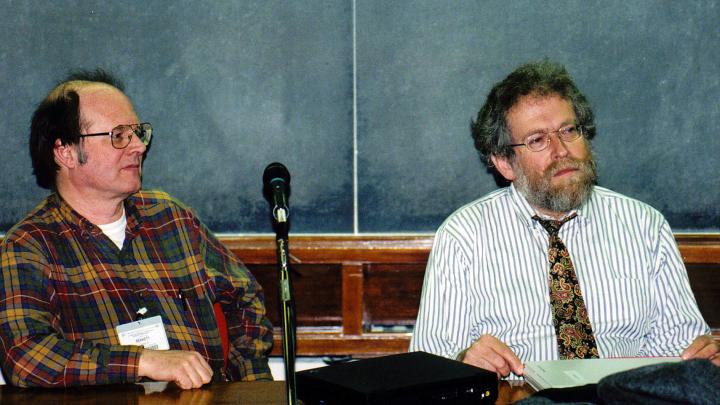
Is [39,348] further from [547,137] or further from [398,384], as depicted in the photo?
[547,137]

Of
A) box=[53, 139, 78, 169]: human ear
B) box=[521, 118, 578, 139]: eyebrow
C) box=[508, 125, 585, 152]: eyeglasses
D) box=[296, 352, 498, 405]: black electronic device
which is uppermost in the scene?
box=[521, 118, 578, 139]: eyebrow

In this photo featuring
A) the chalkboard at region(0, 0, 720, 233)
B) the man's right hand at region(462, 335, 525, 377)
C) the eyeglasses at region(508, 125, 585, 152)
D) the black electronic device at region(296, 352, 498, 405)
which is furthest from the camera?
the chalkboard at region(0, 0, 720, 233)

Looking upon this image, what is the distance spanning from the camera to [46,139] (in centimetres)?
254

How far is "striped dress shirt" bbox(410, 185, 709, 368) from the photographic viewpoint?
243 centimetres

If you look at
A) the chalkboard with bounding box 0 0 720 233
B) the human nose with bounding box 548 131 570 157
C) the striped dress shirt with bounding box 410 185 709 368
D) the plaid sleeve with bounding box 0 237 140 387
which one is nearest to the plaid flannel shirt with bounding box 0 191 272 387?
the plaid sleeve with bounding box 0 237 140 387

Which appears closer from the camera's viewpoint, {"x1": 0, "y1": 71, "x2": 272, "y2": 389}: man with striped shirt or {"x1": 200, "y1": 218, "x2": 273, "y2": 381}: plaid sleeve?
{"x1": 0, "y1": 71, "x2": 272, "y2": 389}: man with striped shirt

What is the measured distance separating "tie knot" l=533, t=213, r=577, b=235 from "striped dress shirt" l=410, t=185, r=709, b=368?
16mm

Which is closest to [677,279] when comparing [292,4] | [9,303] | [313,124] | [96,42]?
[313,124]

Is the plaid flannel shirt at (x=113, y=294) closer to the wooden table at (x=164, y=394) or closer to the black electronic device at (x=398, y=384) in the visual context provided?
the wooden table at (x=164, y=394)

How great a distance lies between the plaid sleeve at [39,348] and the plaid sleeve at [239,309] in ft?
1.63

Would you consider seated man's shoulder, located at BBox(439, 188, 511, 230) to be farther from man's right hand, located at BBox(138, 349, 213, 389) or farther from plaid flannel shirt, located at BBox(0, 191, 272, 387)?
man's right hand, located at BBox(138, 349, 213, 389)

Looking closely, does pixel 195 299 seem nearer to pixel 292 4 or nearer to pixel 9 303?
pixel 9 303

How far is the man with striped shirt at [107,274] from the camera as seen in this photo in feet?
6.91

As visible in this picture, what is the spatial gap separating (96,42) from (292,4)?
0.72m
